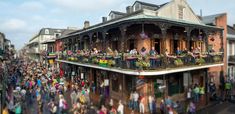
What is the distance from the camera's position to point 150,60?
1340 centimetres

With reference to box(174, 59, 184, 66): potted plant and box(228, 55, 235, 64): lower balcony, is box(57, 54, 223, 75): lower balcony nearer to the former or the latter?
box(174, 59, 184, 66): potted plant

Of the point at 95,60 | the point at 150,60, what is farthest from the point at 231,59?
the point at 95,60

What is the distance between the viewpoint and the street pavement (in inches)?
635

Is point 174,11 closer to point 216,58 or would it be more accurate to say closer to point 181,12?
point 181,12

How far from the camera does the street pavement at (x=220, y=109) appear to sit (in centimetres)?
1614

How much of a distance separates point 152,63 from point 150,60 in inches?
9.2

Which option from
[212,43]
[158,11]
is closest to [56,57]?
[158,11]

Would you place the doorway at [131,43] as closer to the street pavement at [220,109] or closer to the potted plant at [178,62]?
the potted plant at [178,62]

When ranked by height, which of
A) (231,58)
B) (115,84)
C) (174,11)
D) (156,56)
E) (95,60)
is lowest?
(115,84)

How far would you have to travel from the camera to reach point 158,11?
19.5m

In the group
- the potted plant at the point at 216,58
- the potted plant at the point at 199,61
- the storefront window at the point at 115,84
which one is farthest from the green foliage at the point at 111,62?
the potted plant at the point at 216,58

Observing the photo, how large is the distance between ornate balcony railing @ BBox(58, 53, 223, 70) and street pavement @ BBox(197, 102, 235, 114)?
3.71 m

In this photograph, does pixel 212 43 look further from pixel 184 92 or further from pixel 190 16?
pixel 184 92

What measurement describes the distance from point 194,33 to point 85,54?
11021 millimetres
